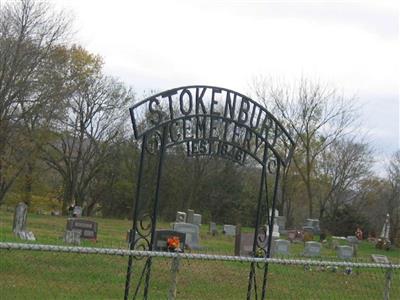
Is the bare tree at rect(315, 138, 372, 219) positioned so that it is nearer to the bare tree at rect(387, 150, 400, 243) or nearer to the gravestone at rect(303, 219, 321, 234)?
the bare tree at rect(387, 150, 400, 243)

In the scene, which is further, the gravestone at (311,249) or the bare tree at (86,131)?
the bare tree at (86,131)

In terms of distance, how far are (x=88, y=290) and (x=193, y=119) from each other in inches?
150

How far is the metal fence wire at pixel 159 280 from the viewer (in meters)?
10.2

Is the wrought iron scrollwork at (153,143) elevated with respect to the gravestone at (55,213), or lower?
elevated

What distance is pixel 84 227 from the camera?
67.9 feet

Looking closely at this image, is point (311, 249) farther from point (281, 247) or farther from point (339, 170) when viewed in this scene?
→ point (339, 170)

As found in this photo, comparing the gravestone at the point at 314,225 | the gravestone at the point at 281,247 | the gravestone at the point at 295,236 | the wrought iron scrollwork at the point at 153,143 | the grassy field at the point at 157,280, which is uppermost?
the wrought iron scrollwork at the point at 153,143

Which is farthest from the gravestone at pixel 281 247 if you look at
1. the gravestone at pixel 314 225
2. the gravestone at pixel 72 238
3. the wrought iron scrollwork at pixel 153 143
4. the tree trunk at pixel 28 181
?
the tree trunk at pixel 28 181

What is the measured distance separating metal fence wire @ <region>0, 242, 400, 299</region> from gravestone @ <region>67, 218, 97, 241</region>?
5.99 metres

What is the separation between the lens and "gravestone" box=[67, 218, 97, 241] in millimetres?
20484

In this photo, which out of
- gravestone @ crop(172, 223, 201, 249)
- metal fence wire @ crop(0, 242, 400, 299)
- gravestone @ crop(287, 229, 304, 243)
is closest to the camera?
metal fence wire @ crop(0, 242, 400, 299)

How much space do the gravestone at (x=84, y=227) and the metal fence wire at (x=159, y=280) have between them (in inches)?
236

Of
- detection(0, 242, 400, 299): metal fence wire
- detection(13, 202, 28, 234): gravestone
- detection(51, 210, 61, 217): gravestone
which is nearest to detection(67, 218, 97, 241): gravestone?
detection(13, 202, 28, 234): gravestone

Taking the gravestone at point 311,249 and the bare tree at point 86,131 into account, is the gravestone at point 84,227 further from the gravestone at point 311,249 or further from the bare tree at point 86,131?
the bare tree at point 86,131
